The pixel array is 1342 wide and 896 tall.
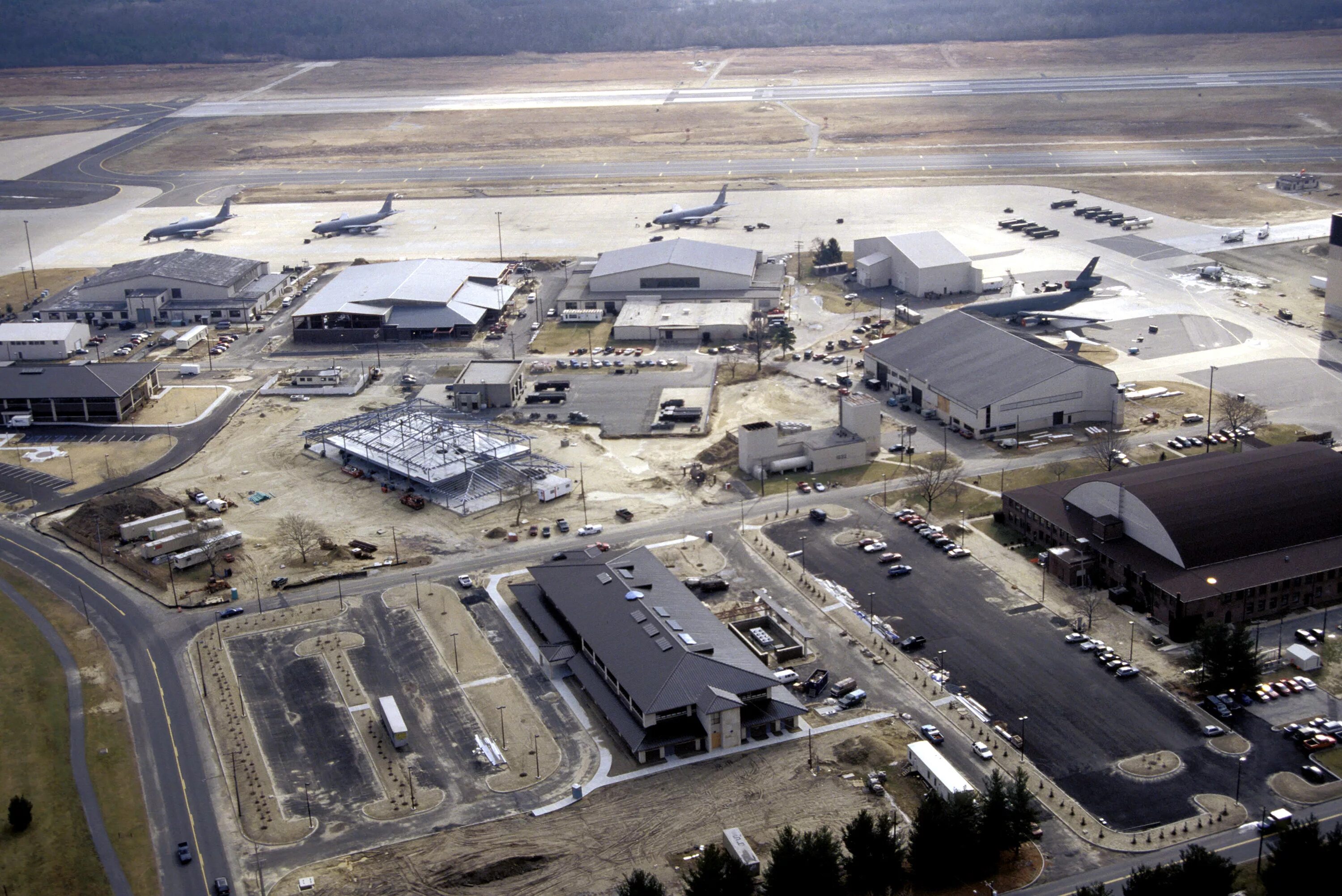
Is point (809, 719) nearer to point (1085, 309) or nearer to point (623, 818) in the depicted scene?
point (623, 818)

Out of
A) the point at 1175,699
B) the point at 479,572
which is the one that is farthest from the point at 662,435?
the point at 1175,699

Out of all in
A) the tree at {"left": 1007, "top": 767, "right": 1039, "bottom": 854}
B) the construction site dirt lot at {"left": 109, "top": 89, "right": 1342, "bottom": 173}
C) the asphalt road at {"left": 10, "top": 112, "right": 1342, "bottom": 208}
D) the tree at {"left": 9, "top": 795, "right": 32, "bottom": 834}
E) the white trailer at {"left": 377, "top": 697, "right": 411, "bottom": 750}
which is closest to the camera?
the tree at {"left": 1007, "top": 767, "right": 1039, "bottom": 854}

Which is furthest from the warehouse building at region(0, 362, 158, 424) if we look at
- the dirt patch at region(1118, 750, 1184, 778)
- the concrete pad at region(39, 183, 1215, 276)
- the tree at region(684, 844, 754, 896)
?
the dirt patch at region(1118, 750, 1184, 778)

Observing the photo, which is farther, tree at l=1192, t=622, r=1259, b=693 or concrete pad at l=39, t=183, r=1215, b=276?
concrete pad at l=39, t=183, r=1215, b=276

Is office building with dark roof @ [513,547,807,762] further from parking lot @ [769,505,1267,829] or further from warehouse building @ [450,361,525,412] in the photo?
warehouse building @ [450,361,525,412]

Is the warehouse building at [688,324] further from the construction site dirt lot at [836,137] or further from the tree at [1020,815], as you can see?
the construction site dirt lot at [836,137]

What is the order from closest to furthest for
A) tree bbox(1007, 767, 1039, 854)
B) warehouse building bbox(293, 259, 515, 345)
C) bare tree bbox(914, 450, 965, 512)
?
1. tree bbox(1007, 767, 1039, 854)
2. bare tree bbox(914, 450, 965, 512)
3. warehouse building bbox(293, 259, 515, 345)

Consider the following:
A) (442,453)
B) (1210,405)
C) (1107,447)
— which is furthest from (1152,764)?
(442,453)

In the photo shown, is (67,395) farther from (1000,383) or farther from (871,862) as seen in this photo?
(871,862)
